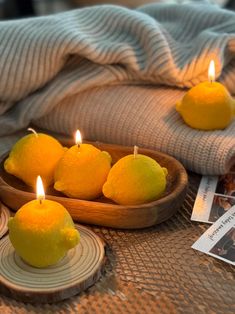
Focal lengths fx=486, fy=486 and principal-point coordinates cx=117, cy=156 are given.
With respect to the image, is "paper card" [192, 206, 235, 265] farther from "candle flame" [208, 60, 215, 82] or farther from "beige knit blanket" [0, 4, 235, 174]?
"candle flame" [208, 60, 215, 82]

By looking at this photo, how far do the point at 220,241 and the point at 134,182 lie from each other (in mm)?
135

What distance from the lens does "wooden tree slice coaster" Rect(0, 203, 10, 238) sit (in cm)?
64

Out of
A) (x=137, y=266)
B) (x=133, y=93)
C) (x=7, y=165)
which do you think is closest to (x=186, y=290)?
(x=137, y=266)

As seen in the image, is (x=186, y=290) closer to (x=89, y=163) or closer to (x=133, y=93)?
(x=89, y=163)

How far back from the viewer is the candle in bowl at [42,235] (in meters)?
0.55

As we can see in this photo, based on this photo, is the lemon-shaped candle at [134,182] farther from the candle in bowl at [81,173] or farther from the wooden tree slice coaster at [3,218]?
the wooden tree slice coaster at [3,218]

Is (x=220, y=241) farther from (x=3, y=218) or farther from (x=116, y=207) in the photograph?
(x=3, y=218)

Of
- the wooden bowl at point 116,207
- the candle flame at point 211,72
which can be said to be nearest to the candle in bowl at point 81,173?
the wooden bowl at point 116,207

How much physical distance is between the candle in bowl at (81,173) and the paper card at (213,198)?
14 centimetres

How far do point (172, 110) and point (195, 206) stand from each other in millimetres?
203

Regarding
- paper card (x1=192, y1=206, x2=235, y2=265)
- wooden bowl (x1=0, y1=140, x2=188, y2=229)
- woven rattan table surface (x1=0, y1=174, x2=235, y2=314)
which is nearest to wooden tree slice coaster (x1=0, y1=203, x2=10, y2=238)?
wooden bowl (x1=0, y1=140, x2=188, y2=229)

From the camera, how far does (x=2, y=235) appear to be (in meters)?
0.63

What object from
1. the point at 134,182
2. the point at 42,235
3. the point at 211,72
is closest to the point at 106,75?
the point at 211,72

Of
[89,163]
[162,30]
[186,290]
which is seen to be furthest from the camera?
[162,30]
